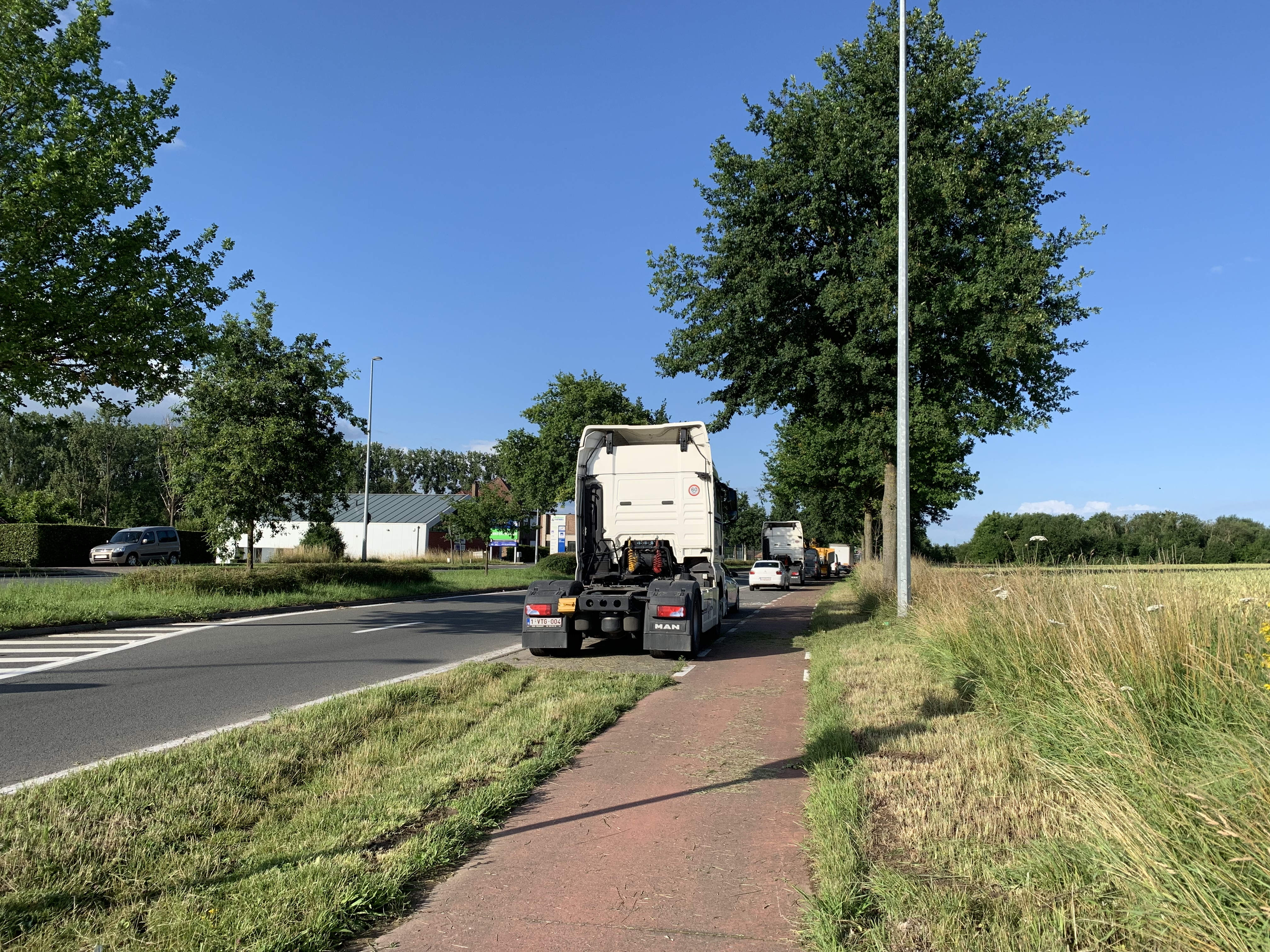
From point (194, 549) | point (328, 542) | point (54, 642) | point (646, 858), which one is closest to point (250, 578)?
point (54, 642)

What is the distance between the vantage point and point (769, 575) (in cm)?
3675

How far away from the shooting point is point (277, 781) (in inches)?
211

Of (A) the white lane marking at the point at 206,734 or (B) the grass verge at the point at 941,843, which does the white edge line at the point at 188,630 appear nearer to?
(A) the white lane marking at the point at 206,734

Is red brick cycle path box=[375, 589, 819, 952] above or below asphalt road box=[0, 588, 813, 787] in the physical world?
above

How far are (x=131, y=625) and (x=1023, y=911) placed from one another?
53.2 ft

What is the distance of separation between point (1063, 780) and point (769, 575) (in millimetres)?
32778

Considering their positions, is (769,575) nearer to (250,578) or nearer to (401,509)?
(250,578)

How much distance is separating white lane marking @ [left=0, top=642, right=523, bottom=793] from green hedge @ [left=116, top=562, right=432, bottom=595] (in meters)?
10.3

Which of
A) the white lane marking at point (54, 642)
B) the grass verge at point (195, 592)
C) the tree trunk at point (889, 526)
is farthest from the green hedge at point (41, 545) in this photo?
the tree trunk at point (889, 526)

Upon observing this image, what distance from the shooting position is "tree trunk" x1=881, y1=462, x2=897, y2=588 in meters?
20.8

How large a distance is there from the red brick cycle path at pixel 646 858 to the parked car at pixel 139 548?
37050mm

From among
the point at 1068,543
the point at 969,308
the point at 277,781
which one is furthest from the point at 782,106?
the point at 277,781

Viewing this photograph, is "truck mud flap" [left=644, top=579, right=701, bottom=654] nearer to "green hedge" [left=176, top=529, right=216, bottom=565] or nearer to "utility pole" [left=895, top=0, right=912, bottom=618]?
"utility pole" [left=895, top=0, right=912, bottom=618]

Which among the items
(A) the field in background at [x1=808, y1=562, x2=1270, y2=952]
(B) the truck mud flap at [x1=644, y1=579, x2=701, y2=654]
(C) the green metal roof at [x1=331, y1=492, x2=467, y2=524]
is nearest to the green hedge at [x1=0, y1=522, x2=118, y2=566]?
(C) the green metal roof at [x1=331, y1=492, x2=467, y2=524]
